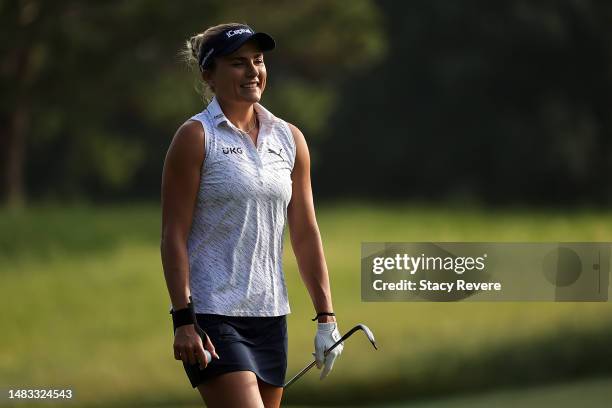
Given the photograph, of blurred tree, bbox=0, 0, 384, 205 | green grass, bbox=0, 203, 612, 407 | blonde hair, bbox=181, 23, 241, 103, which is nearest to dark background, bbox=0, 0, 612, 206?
blurred tree, bbox=0, 0, 384, 205

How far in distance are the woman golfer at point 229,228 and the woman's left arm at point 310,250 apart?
0.05 m

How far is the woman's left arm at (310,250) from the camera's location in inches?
120

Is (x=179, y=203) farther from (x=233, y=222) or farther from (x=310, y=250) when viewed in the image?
(x=310, y=250)

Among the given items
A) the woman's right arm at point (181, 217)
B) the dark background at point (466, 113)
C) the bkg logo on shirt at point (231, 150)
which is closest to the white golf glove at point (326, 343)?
the woman's right arm at point (181, 217)

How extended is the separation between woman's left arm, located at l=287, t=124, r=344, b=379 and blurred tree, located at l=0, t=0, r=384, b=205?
922 cm

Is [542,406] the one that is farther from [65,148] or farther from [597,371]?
[65,148]

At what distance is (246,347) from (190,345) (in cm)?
16

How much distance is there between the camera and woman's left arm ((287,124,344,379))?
9.98ft

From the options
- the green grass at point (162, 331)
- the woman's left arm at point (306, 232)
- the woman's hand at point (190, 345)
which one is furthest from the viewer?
the green grass at point (162, 331)

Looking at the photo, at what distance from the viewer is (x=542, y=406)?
7.91 meters

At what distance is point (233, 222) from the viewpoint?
283 cm

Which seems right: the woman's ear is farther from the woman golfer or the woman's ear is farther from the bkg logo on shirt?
the bkg logo on shirt

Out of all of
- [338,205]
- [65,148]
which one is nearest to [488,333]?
[65,148]

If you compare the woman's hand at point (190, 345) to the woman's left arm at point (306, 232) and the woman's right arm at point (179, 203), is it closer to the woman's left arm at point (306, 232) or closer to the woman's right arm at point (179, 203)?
the woman's right arm at point (179, 203)
